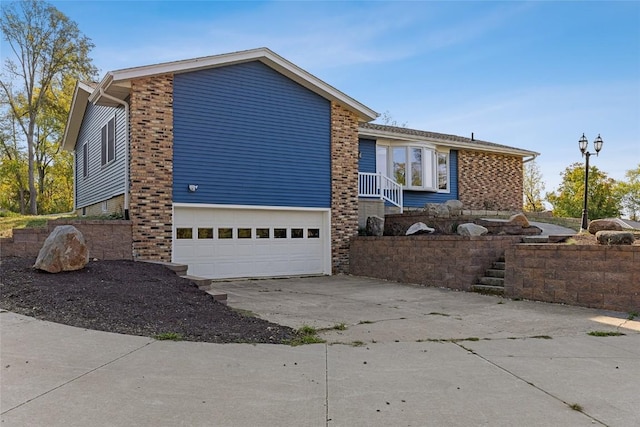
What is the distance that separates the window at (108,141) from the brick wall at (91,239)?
3475mm

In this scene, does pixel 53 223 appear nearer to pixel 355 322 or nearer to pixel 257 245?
pixel 257 245

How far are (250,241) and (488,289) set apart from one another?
6.56 metres

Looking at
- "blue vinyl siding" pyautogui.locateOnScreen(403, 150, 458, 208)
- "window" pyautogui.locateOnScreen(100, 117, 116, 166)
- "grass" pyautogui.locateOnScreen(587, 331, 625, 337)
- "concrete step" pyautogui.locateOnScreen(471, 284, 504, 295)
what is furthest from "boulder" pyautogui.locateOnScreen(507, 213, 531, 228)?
Result: "window" pyautogui.locateOnScreen(100, 117, 116, 166)

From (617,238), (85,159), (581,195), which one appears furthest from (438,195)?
(581,195)

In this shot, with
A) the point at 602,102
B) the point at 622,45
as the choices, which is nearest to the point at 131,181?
the point at 622,45

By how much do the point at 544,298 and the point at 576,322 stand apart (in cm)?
186

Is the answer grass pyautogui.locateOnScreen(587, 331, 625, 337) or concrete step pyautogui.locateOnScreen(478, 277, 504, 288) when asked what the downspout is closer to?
concrete step pyautogui.locateOnScreen(478, 277, 504, 288)

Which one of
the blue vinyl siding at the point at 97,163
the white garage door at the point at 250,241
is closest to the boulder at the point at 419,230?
the white garage door at the point at 250,241

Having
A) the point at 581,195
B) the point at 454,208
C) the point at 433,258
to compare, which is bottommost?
the point at 433,258

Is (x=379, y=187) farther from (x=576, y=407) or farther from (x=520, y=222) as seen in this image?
(x=576, y=407)

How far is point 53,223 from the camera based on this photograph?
32.5 feet

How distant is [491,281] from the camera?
9875mm

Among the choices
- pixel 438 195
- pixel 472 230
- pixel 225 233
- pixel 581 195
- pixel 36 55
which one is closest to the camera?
pixel 472 230

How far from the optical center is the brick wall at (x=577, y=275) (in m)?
7.52
